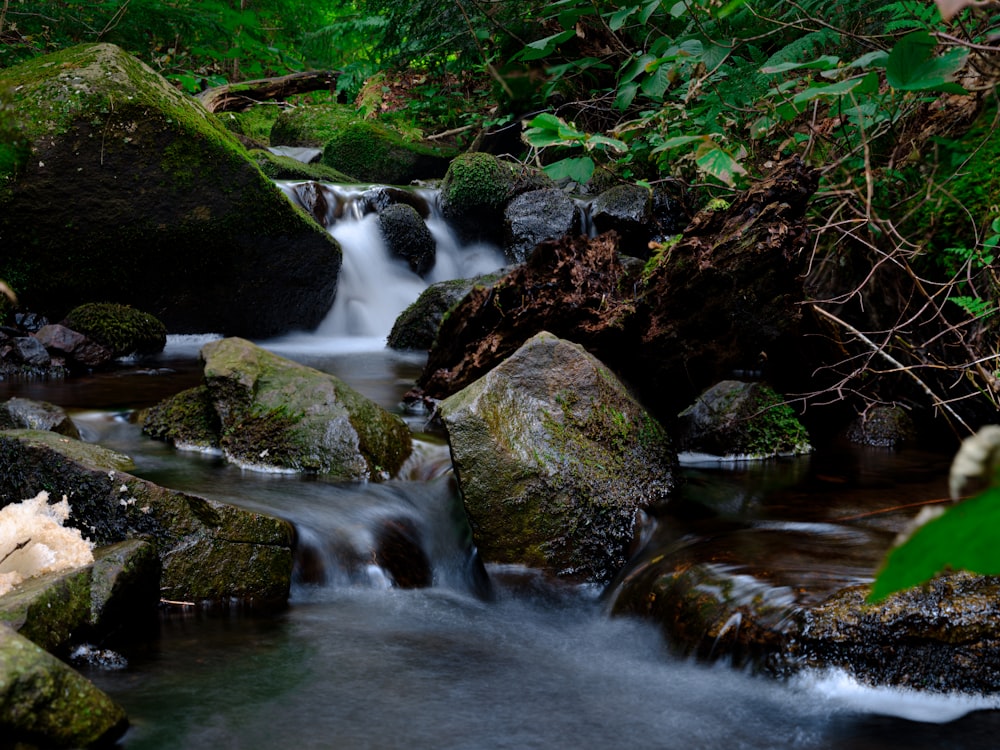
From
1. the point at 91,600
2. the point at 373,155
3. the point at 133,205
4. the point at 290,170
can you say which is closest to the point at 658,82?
the point at 91,600

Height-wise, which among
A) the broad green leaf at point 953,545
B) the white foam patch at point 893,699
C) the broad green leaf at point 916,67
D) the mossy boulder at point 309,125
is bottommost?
the white foam patch at point 893,699

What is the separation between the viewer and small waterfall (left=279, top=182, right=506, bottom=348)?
34.3 ft

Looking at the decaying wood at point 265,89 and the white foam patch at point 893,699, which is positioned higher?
the decaying wood at point 265,89

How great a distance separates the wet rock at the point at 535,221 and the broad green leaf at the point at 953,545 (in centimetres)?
1169

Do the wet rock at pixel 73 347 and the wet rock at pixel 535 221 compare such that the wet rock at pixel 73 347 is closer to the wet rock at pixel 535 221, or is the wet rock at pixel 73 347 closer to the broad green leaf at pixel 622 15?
the wet rock at pixel 535 221

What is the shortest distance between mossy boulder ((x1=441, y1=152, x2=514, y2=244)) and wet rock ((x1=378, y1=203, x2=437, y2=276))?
0.85 meters

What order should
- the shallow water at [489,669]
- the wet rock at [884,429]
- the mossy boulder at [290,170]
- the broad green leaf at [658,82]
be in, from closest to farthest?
the shallow water at [489,669] → the broad green leaf at [658,82] → the wet rock at [884,429] → the mossy boulder at [290,170]

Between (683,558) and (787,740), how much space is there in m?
1.04

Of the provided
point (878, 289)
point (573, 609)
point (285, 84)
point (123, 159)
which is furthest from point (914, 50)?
point (285, 84)

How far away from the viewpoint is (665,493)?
4.31 m

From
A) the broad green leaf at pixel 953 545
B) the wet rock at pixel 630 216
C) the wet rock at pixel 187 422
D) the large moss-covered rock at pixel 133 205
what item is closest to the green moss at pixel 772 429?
the wet rock at pixel 187 422

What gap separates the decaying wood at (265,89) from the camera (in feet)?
54.4

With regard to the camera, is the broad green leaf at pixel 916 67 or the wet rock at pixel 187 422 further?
the wet rock at pixel 187 422

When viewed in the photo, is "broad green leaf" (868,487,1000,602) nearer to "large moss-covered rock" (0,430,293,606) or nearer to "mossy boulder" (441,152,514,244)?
"large moss-covered rock" (0,430,293,606)
